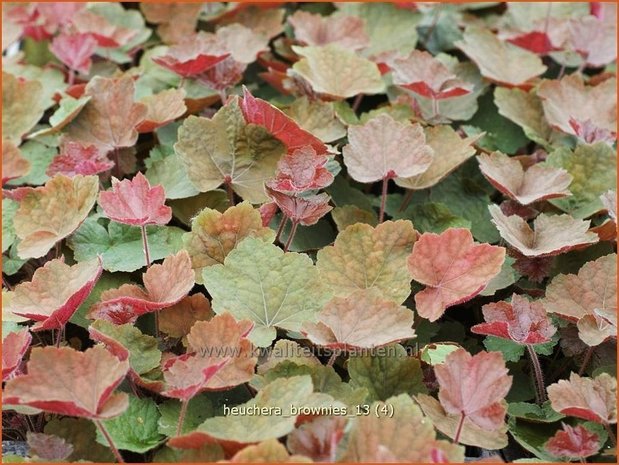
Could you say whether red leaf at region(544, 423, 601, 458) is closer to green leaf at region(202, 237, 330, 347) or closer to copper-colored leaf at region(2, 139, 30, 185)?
green leaf at region(202, 237, 330, 347)

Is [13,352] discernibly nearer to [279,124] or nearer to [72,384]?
[72,384]

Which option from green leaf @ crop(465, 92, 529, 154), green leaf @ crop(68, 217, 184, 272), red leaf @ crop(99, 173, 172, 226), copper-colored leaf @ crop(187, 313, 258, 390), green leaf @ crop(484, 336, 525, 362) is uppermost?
red leaf @ crop(99, 173, 172, 226)

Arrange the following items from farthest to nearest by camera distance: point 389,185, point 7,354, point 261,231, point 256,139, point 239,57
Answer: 1. point 239,57
2. point 389,185
3. point 256,139
4. point 261,231
5. point 7,354

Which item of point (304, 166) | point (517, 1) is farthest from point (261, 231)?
point (517, 1)

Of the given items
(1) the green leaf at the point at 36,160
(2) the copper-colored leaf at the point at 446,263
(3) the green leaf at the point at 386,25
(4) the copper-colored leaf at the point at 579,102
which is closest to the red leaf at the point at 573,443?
(2) the copper-colored leaf at the point at 446,263

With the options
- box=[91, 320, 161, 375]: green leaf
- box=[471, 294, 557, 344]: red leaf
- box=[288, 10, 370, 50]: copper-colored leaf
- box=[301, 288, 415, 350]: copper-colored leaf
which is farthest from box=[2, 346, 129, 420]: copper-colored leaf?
box=[288, 10, 370, 50]: copper-colored leaf

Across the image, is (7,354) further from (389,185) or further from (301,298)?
(389,185)

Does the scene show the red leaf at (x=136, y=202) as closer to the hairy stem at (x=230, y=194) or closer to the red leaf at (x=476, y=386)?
the hairy stem at (x=230, y=194)
